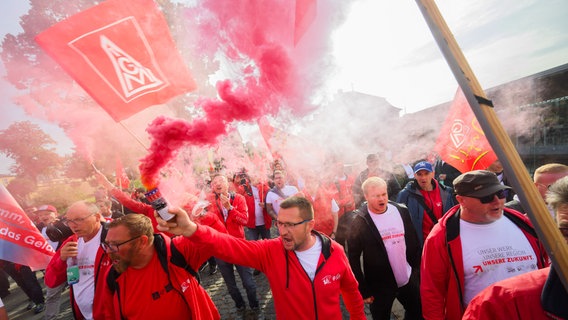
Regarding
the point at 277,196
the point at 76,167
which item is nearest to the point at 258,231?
the point at 277,196

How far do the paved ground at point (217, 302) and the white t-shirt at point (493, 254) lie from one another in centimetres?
226

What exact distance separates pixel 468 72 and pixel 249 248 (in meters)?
2.16

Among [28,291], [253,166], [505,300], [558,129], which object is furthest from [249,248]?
[558,129]

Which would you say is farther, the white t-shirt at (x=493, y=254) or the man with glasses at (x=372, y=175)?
the man with glasses at (x=372, y=175)

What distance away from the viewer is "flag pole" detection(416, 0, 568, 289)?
3.02 ft

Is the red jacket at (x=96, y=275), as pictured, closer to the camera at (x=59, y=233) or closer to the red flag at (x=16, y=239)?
the camera at (x=59, y=233)

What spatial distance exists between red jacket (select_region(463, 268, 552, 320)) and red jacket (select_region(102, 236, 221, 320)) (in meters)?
2.16

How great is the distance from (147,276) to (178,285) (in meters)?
0.30

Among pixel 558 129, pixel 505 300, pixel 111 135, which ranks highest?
pixel 111 135

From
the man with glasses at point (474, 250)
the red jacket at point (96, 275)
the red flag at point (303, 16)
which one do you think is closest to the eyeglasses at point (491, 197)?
the man with glasses at point (474, 250)

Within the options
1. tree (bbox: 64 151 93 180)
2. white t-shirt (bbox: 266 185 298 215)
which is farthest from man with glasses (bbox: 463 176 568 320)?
tree (bbox: 64 151 93 180)

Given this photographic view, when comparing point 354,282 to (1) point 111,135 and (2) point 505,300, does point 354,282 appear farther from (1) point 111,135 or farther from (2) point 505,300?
(1) point 111,135

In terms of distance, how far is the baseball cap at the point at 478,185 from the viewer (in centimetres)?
225

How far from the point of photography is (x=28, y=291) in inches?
231
